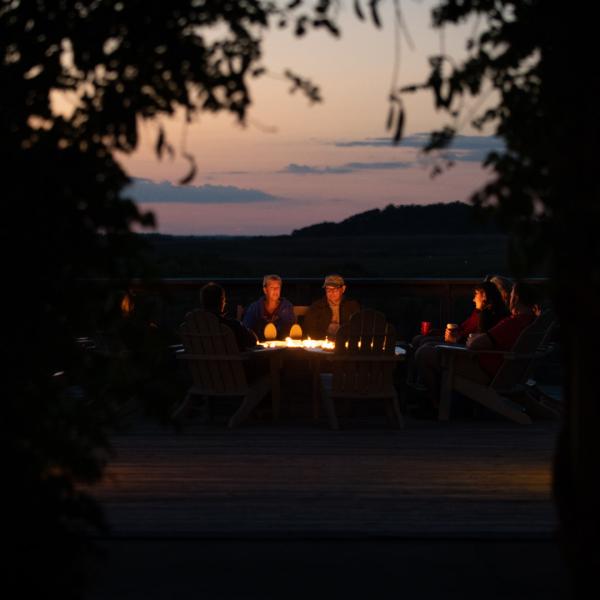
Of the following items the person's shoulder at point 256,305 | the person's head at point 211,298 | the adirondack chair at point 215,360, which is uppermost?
the person's head at point 211,298

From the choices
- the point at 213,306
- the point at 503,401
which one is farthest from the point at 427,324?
the point at 213,306

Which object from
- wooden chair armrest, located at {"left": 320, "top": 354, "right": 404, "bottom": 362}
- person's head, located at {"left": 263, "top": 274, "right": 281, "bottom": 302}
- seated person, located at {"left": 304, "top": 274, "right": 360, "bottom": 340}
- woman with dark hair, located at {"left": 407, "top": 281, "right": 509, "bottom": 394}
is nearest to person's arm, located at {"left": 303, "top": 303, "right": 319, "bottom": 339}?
seated person, located at {"left": 304, "top": 274, "right": 360, "bottom": 340}

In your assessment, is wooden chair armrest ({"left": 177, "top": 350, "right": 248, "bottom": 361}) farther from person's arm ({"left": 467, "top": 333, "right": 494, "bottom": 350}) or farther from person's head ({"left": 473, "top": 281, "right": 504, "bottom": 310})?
person's head ({"left": 473, "top": 281, "right": 504, "bottom": 310})

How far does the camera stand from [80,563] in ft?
11.1

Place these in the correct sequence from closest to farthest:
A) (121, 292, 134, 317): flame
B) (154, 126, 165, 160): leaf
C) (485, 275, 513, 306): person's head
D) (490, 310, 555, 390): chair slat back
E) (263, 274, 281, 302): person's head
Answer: (154, 126, 165, 160): leaf < (121, 292, 134, 317): flame < (490, 310, 555, 390): chair slat back < (485, 275, 513, 306): person's head < (263, 274, 281, 302): person's head

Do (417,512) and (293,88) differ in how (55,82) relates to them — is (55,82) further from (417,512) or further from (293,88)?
(417,512)

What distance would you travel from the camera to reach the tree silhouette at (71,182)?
10.7 ft

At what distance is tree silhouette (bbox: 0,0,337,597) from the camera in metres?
3.26

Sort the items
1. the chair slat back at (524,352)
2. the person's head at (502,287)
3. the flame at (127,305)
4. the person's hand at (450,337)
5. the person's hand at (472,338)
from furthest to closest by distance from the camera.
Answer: the person's hand at (450,337), the person's head at (502,287), the person's hand at (472,338), the chair slat back at (524,352), the flame at (127,305)

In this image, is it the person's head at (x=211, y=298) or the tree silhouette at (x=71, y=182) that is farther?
the person's head at (x=211, y=298)

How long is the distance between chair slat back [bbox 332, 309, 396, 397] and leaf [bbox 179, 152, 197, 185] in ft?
18.0

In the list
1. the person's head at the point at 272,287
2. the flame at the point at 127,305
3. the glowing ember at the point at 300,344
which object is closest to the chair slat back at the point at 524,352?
the glowing ember at the point at 300,344

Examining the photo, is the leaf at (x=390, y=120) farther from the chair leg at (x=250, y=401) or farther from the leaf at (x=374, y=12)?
the chair leg at (x=250, y=401)

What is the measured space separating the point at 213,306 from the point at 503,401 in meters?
2.24
